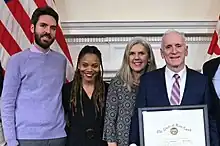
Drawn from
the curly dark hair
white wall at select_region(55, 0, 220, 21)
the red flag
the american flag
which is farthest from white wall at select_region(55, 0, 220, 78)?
the curly dark hair

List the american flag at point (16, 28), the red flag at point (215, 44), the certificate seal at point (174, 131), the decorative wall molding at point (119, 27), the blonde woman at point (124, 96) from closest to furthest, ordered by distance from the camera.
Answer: the certificate seal at point (174, 131) < the blonde woman at point (124, 96) < the american flag at point (16, 28) < the red flag at point (215, 44) < the decorative wall molding at point (119, 27)

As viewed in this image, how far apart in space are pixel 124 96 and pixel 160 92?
23 cm

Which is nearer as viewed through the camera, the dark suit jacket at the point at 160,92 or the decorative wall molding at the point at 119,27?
the dark suit jacket at the point at 160,92

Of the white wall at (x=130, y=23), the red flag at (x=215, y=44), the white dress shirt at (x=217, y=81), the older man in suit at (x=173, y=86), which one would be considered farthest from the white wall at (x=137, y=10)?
the older man in suit at (x=173, y=86)

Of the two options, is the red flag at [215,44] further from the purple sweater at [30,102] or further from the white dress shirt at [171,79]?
the purple sweater at [30,102]

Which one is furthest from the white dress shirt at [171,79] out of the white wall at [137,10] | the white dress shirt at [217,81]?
the white wall at [137,10]

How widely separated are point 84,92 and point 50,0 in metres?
0.82

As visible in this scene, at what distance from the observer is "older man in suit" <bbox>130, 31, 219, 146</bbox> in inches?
69.2

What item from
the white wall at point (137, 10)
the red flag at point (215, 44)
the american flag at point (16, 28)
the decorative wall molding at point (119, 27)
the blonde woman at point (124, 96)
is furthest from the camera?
the white wall at point (137, 10)

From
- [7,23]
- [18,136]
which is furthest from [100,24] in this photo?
[18,136]

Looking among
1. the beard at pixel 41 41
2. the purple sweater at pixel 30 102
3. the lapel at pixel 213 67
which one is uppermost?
the beard at pixel 41 41

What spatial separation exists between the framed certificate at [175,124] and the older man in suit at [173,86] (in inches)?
2.7

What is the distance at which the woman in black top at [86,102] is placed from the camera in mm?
1967

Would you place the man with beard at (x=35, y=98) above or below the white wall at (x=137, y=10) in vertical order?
below
